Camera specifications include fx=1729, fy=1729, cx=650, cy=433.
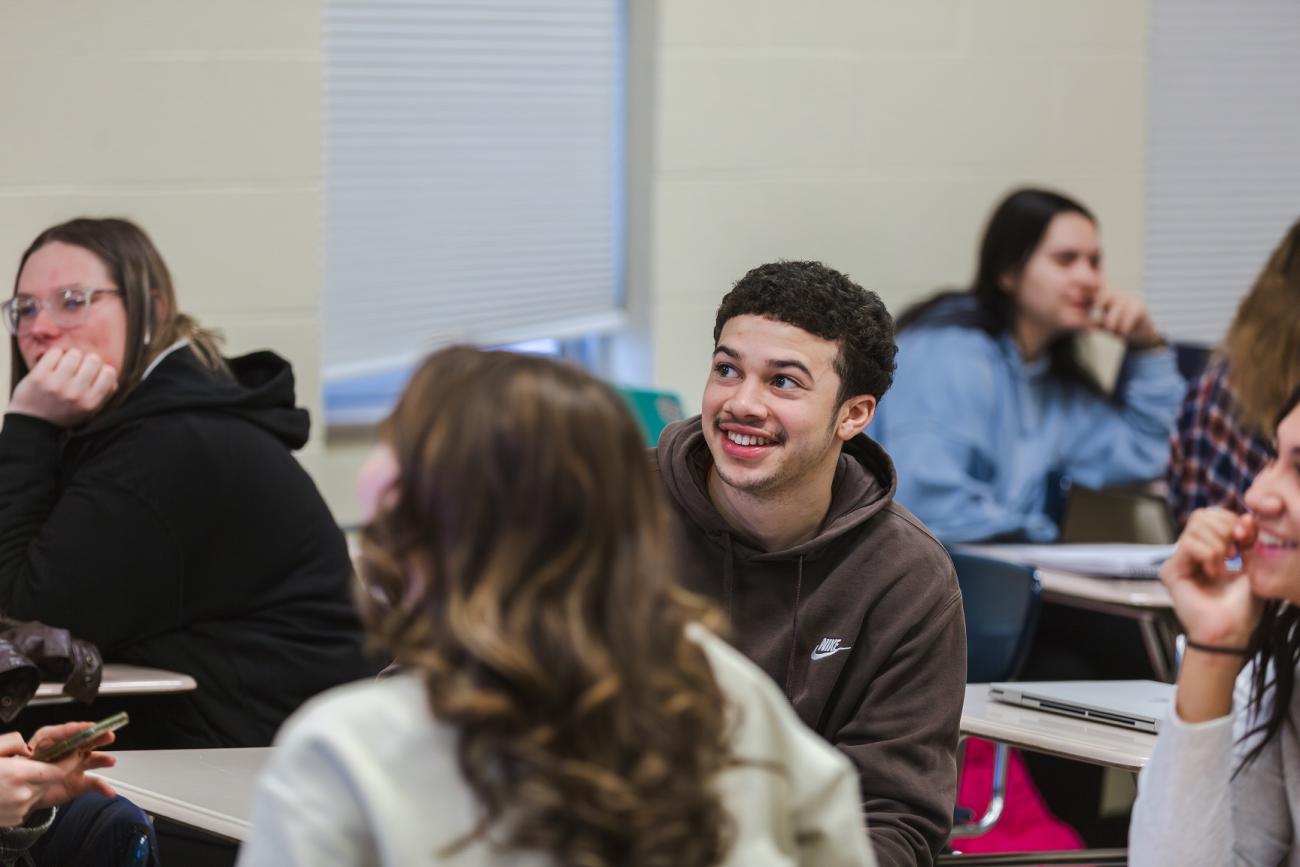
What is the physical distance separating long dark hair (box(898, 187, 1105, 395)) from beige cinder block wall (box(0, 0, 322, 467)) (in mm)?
1528

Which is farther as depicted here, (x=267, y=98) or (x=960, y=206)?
(x=960, y=206)

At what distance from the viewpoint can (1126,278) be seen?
15.8ft

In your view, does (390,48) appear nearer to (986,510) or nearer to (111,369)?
(111,369)

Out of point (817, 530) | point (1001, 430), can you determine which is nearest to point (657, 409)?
point (1001, 430)

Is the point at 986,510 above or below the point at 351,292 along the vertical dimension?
below

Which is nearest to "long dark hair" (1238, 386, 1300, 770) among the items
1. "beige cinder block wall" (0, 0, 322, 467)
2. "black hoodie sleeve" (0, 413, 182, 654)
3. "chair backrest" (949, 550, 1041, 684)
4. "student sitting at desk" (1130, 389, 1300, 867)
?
"student sitting at desk" (1130, 389, 1300, 867)

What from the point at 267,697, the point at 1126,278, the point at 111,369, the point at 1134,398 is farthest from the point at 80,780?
the point at 1126,278

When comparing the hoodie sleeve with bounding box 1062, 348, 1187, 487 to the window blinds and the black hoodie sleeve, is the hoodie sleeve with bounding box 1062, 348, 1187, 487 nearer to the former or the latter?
the window blinds

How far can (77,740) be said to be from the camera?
1895 mm

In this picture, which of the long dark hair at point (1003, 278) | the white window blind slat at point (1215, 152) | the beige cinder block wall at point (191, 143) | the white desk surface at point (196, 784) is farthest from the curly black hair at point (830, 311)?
the white window blind slat at point (1215, 152)

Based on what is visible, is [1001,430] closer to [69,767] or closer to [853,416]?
[853,416]

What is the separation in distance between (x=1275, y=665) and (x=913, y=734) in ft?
1.37

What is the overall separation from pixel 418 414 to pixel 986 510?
304cm

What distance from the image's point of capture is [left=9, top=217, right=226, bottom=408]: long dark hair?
2852mm
